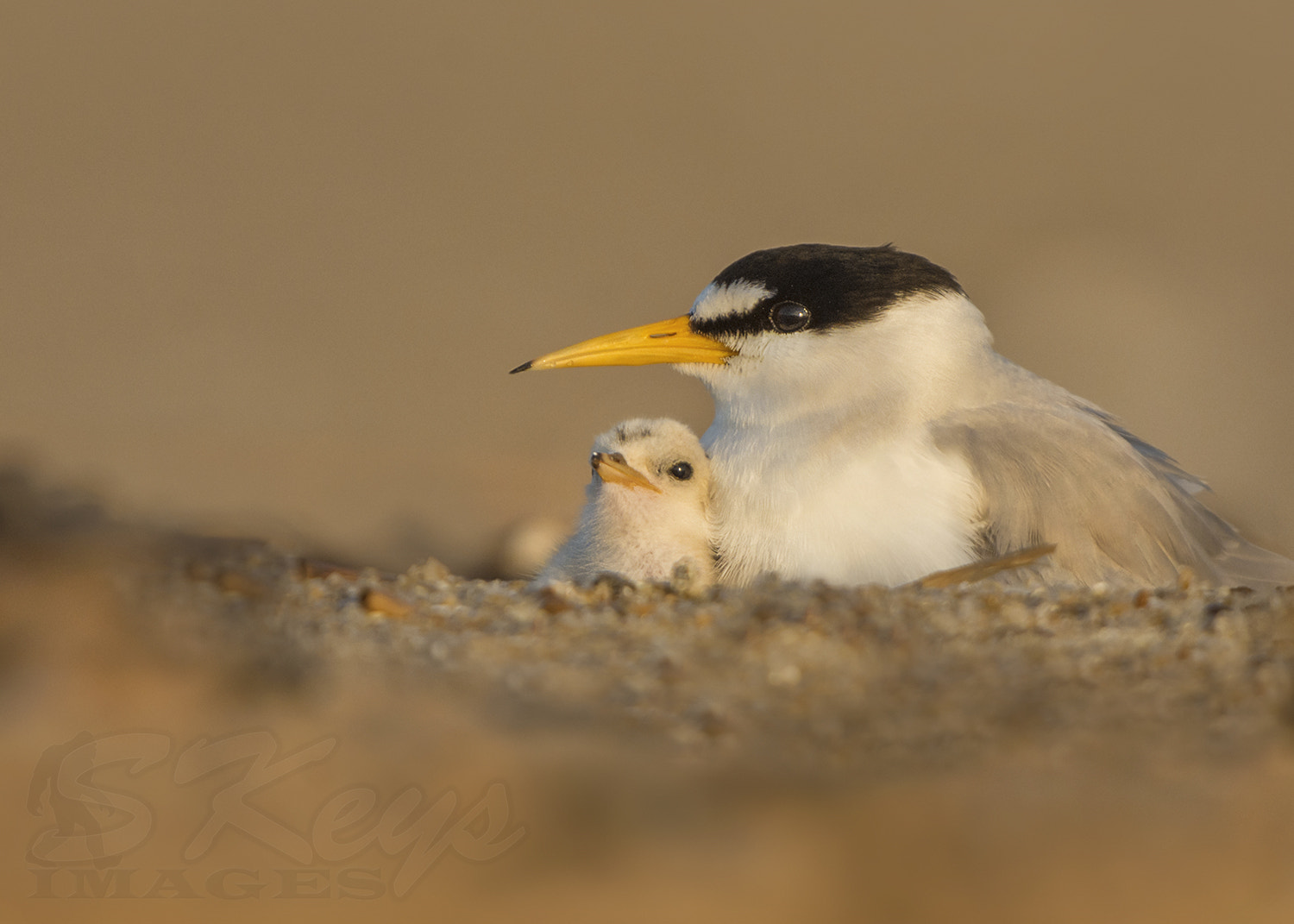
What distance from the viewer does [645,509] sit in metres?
3.54

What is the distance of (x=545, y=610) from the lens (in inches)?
112

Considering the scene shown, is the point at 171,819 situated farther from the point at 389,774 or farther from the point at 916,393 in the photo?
the point at 916,393

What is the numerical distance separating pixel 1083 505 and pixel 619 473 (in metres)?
1.22

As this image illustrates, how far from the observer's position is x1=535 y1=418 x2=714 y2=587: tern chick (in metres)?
3.50

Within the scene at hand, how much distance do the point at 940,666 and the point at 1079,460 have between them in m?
1.28

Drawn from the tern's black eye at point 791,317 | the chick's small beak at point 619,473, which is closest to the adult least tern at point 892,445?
the tern's black eye at point 791,317

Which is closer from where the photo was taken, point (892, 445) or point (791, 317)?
point (892, 445)

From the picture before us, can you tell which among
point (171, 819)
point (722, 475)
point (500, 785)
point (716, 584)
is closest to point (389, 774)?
point (500, 785)

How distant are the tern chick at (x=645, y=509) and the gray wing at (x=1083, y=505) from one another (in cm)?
69

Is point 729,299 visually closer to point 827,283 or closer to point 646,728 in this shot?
point 827,283

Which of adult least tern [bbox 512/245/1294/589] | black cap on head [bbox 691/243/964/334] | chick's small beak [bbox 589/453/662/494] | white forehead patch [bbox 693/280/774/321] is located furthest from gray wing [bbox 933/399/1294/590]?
chick's small beak [bbox 589/453/662/494]

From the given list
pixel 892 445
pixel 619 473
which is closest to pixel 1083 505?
pixel 892 445

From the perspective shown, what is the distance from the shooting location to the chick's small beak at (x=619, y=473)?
139 inches

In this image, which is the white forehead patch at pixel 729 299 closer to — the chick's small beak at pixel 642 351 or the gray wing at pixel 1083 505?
the chick's small beak at pixel 642 351
